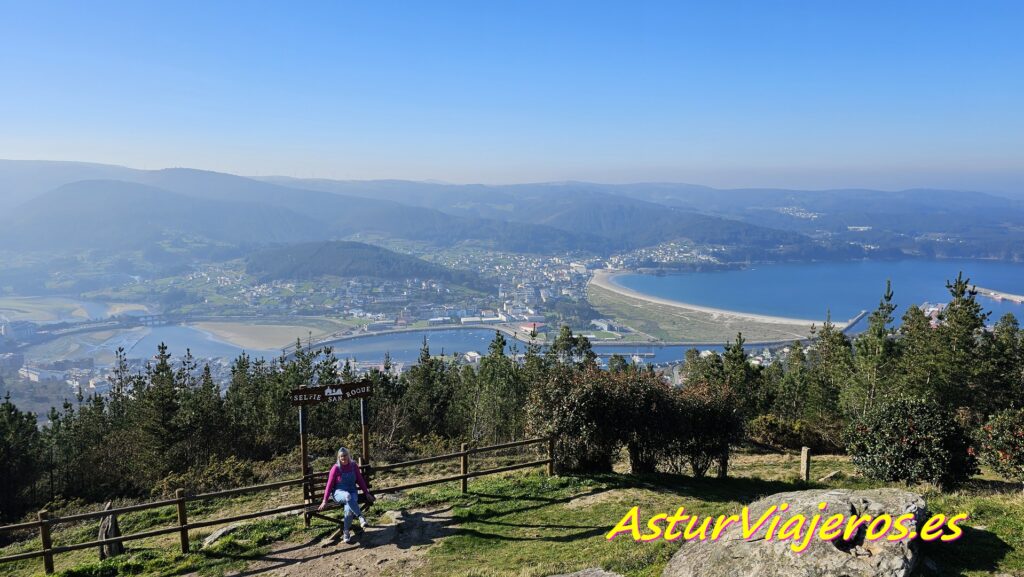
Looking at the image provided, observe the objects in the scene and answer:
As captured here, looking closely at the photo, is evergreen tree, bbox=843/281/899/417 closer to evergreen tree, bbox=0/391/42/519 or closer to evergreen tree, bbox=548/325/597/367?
evergreen tree, bbox=548/325/597/367

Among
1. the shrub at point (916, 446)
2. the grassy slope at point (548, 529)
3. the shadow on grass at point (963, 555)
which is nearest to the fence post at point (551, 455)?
the grassy slope at point (548, 529)

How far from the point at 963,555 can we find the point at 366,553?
7507 mm

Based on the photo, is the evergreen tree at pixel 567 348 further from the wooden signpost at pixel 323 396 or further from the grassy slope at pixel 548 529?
the wooden signpost at pixel 323 396

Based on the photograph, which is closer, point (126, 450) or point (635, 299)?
point (126, 450)

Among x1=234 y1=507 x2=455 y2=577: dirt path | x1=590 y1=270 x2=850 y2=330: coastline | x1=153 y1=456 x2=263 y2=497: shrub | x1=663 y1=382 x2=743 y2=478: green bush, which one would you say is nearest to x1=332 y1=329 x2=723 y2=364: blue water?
x1=590 y1=270 x2=850 y2=330: coastline

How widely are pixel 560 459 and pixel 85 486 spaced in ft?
57.3

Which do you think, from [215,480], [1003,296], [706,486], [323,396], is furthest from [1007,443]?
[1003,296]

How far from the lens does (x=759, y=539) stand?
6203 millimetres

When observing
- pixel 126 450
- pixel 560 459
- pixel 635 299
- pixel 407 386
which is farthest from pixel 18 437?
pixel 635 299

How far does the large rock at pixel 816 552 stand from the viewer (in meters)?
5.56

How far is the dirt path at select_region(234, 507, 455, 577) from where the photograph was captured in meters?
7.80

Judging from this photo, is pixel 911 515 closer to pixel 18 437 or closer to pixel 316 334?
pixel 18 437

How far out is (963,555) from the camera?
6.26m

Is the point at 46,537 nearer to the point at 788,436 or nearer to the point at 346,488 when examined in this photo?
the point at 346,488
